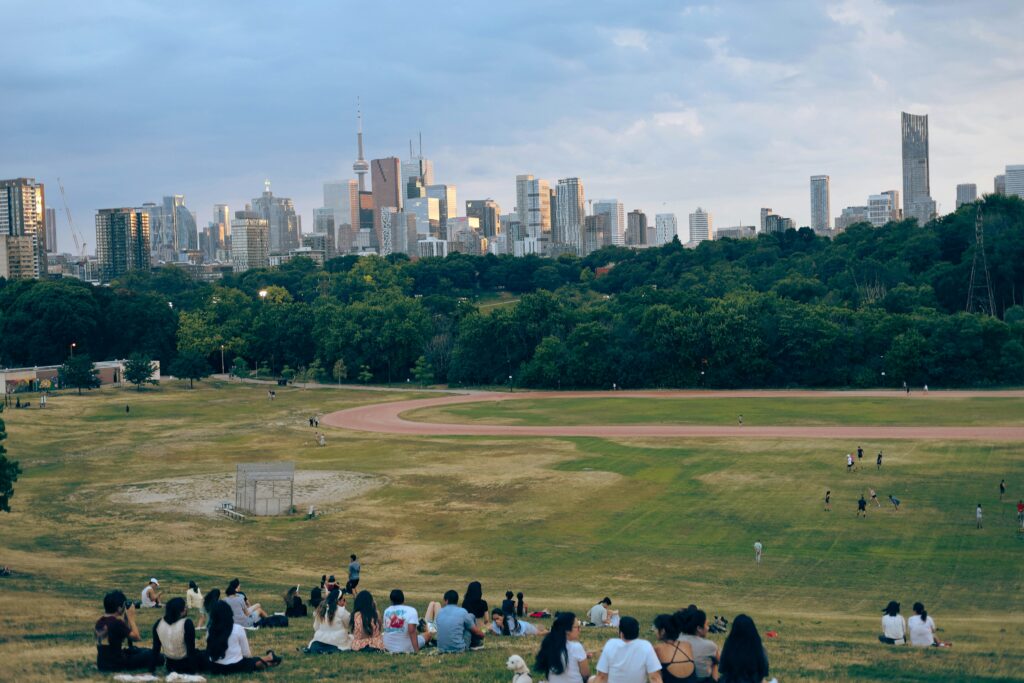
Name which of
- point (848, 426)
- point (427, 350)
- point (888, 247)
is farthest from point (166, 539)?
point (888, 247)

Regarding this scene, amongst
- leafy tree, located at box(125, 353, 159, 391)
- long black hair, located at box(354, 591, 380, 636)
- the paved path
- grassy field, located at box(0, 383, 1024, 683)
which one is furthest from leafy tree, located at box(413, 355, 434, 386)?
long black hair, located at box(354, 591, 380, 636)

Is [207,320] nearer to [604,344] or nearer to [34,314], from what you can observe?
[34,314]

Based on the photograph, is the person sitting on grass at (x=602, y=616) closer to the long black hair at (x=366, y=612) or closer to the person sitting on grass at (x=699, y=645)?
the long black hair at (x=366, y=612)

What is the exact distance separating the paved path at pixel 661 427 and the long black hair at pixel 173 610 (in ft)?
170

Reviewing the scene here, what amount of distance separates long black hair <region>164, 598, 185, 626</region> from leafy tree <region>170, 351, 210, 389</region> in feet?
311

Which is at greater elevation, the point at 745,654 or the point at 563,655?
the point at 745,654

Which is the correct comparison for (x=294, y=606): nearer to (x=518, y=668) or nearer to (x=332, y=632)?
(x=332, y=632)

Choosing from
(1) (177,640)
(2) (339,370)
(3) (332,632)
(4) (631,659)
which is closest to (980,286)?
(2) (339,370)

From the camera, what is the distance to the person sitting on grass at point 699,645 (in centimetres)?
1210

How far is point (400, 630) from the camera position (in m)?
16.3

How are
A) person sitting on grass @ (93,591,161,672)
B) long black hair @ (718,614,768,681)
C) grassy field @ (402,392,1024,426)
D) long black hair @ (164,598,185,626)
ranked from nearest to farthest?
long black hair @ (718,614,768,681) < long black hair @ (164,598,185,626) < person sitting on grass @ (93,591,161,672) < grassy field @ (402,392,1024,426)

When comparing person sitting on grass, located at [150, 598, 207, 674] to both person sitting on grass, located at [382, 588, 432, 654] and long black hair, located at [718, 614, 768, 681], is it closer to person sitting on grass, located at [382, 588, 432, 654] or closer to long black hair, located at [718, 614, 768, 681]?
person sitting on grass, located at [382, 588, 432, 654]

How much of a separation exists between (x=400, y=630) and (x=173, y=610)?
13.8 feet

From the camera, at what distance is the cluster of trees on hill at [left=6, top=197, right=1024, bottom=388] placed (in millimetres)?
90000
